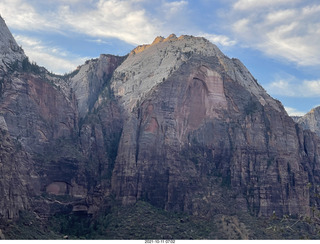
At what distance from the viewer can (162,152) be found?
516ft

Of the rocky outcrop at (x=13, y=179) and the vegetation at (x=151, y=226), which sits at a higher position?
the rocky outcrop at (x=13, y=179)

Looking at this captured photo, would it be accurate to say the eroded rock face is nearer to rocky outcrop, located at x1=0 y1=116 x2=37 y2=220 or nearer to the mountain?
the mountain

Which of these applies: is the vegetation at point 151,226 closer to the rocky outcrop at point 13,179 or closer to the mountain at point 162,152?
the mountain at point 162,152

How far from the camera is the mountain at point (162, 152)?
146375 millimetres

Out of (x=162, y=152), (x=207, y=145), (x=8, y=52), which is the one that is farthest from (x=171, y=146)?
(x=8, y=52)

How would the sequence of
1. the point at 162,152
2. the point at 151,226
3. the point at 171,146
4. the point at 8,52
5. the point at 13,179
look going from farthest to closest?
1. the point at 8,52
2. the point at 171,146
3. the point at 162,152
4. the point at 151,226
5. the point at 13,179

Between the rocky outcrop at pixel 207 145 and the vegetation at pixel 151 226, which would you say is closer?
the vegetation at pixel 151 226

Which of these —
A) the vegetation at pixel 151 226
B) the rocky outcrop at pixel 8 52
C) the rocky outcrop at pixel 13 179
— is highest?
the rocky outcrop at pixel 8 52

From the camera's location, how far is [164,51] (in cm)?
19500

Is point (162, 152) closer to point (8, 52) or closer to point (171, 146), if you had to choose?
point (171, 146)

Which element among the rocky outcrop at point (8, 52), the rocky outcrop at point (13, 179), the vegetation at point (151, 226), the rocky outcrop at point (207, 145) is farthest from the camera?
the rocky outcrop at point (8, 52)

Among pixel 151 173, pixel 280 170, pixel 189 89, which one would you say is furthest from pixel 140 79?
pixel 280 170

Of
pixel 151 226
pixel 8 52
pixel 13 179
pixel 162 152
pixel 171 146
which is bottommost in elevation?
pixel 151 226

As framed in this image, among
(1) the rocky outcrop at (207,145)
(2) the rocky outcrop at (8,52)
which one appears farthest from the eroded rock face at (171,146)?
(2) the rocky outcrop at (8,52)
